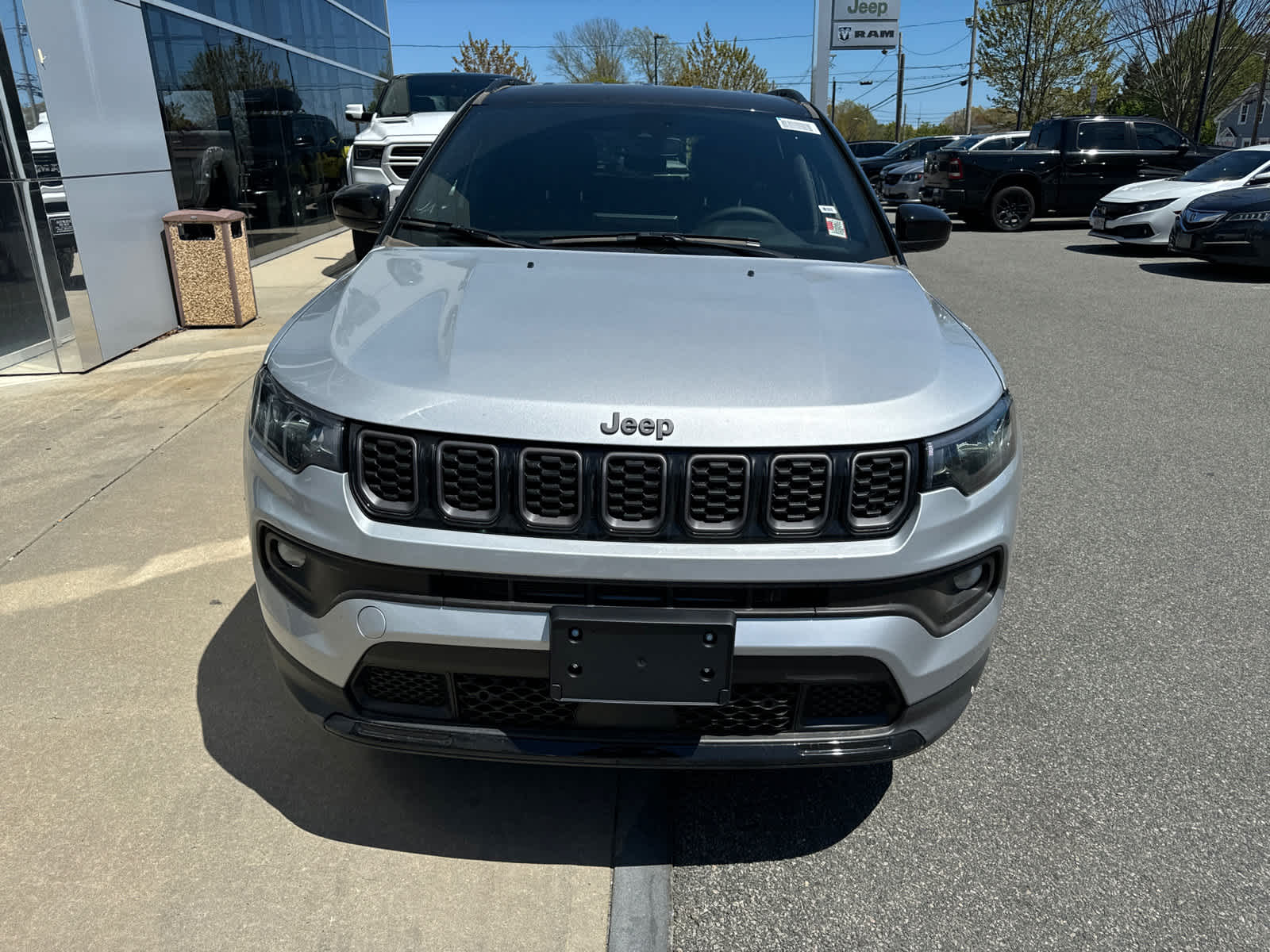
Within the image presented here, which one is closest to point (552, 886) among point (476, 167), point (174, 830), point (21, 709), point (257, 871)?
point (257, 871)

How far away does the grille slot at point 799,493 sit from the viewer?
1.89 metres

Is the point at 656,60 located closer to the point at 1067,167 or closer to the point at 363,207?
the point at 1067,167

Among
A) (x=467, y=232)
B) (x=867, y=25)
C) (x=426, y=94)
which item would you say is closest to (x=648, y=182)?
(x=467, y=232)

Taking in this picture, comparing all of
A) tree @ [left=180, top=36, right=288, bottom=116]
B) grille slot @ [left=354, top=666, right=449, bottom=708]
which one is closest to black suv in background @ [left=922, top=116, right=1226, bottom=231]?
tree @ [left=180, top=36, right=288, bottom=116]

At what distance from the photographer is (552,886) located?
222 centimetres

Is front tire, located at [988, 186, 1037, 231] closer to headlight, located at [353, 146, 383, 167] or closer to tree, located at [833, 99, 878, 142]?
→ headlight, located at [353, 146, 383, 167]

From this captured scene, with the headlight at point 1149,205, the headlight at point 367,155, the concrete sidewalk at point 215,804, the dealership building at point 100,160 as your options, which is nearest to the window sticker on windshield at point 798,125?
the concrete sidewalk at point 215,804

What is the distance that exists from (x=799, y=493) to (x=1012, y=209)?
699 inches

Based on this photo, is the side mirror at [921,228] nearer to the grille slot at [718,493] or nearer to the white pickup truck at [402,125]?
the grille slot at [718,493]

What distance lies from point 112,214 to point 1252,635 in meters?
7.58

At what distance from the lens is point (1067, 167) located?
1720cm

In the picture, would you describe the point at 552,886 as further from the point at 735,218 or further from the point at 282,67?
the point at 282,67

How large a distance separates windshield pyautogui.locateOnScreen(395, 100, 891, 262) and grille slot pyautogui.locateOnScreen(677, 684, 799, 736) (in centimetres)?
145

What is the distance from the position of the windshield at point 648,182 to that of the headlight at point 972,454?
1.01 m
